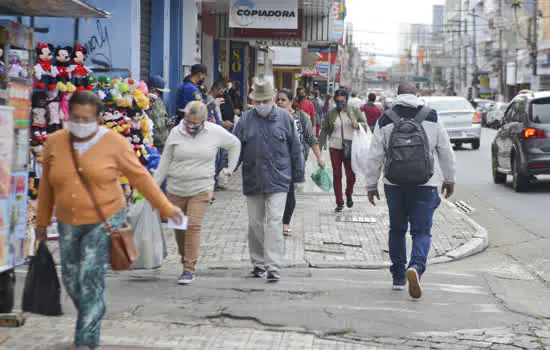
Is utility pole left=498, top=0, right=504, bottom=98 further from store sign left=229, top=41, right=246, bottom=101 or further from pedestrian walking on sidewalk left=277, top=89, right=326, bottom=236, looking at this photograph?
pedestrian walking on sidewalk left=277, top=89, right=326, bottom=236

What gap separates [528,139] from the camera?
15562 millimetres

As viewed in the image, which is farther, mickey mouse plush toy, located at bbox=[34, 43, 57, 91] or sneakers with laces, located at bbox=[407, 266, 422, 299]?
mickey mouse plush toy, located at bbox=[34, 43, 57, 91]

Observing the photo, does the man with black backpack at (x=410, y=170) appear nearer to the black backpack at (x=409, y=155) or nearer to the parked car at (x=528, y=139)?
the black backpack at (x=409, y=155)

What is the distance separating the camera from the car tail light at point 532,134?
15.4 m

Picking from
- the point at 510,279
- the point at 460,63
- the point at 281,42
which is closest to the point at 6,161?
the point at 510,279

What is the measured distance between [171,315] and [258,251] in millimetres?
1761

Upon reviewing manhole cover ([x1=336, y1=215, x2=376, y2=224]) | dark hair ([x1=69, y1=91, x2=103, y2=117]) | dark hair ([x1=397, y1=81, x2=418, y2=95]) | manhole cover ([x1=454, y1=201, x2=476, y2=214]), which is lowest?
manhole cover ([x1=454, y1=201, x2=476, y2=214])

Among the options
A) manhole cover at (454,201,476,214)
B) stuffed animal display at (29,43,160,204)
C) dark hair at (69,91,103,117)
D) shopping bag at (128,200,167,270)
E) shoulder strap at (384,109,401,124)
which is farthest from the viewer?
manhole cover at (454,201,476,214)

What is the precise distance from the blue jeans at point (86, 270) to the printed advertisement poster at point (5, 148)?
25.5 inches

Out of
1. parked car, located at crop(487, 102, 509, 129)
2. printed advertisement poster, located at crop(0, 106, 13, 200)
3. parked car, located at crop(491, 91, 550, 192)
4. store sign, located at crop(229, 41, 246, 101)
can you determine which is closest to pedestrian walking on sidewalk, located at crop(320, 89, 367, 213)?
parked car, located at crop(491, 91, 550, 192)

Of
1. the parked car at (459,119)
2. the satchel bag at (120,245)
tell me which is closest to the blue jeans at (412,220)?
the satchel bag at (120,245)

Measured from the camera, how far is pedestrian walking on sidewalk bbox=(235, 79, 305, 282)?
7.86 m

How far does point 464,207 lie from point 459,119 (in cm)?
1353

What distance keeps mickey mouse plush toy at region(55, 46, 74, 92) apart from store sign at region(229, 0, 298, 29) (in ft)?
23.3
